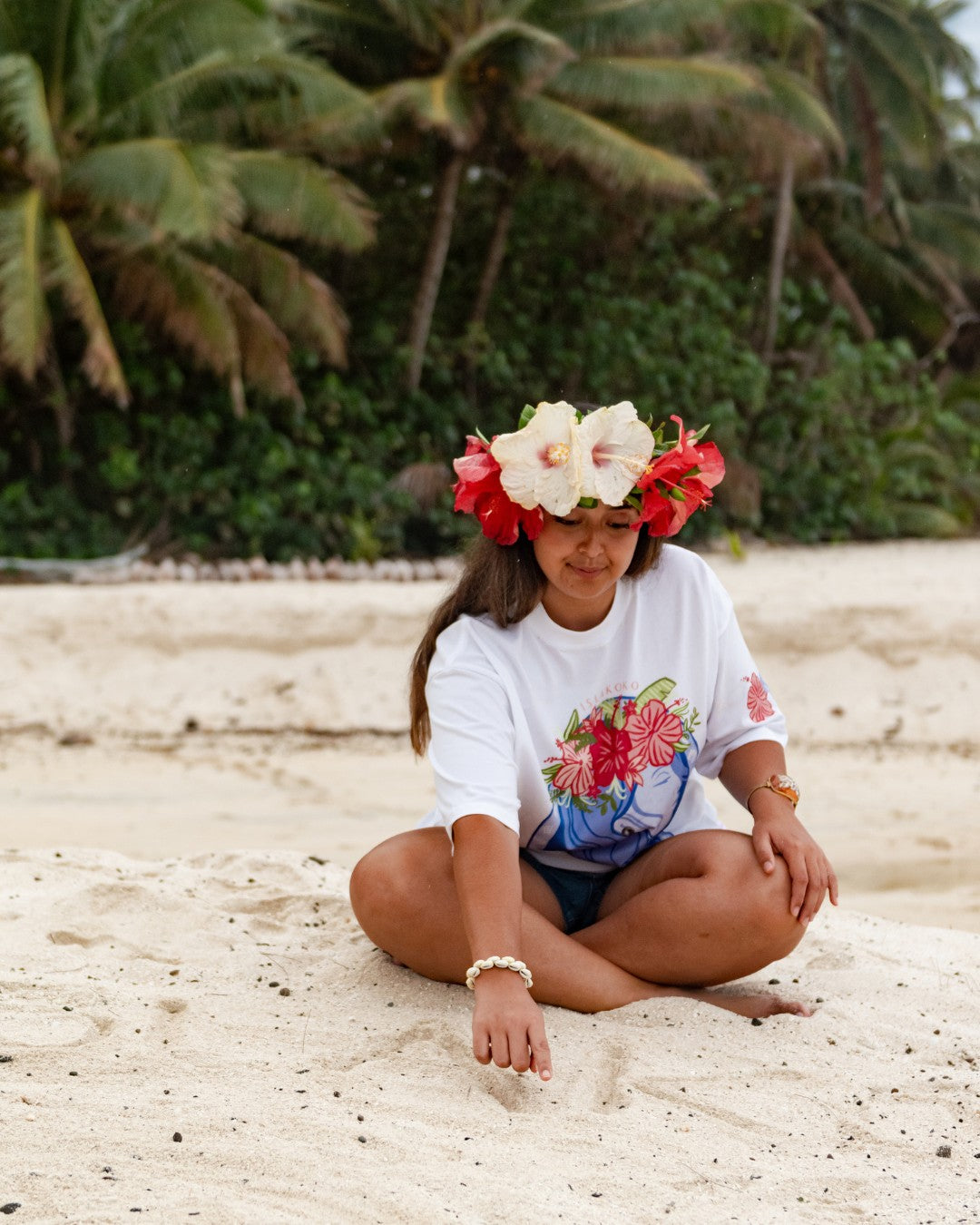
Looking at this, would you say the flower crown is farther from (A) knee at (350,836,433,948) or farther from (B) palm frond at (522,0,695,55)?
(B) palm frond at (522,0,695,55)

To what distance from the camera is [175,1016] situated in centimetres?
250

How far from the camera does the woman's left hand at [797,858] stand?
2.44m

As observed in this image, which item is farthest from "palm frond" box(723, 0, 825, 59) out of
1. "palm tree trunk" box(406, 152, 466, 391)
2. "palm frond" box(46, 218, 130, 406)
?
"palm frond" box(46, 218, 130, 406)

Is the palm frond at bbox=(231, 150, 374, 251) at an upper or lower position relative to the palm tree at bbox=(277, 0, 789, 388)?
lower

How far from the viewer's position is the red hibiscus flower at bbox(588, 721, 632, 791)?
2506 millimetres

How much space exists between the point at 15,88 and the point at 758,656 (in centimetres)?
653

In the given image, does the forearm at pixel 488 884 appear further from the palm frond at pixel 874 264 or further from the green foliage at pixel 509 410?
the palm frond at pixel 874 264

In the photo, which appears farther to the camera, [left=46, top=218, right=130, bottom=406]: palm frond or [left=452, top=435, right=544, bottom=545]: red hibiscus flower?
[left=46, top=218, right=130, bottom=406]: palm frond

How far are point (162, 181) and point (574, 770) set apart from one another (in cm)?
806

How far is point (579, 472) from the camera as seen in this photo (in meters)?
2.29

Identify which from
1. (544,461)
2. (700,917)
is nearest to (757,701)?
(700,917)

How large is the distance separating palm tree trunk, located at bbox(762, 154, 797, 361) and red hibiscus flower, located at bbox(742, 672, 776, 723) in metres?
A: 11.9

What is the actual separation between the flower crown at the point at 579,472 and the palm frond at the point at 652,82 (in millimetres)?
9894

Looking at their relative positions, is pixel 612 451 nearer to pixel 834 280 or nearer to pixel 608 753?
pixel 608 753
